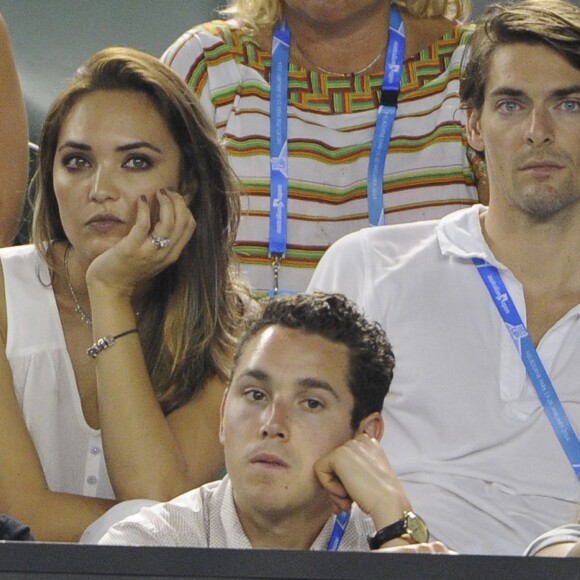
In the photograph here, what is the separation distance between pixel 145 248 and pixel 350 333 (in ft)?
1.94

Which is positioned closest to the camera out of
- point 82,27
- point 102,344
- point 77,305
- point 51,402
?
point 102,344

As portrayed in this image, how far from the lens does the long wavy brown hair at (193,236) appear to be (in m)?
2.65

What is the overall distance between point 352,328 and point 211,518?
356 mm

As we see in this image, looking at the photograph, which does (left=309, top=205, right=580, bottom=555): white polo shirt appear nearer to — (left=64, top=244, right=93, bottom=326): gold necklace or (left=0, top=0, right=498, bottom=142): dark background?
(left=64, top=244, right=93, bottom=326): gold necklace

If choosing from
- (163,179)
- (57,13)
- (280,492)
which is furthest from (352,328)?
(57,13)

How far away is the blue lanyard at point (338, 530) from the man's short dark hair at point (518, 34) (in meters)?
0.99

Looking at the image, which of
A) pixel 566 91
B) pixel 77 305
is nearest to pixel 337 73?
pixel 566 91

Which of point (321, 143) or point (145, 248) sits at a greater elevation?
point (321, 143)

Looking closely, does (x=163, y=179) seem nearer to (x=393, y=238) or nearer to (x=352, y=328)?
(x=393, y=238)

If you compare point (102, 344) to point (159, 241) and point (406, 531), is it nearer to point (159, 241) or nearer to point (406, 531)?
point (159, 241)

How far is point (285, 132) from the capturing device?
302cm

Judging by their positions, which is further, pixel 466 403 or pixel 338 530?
pixel 466 403

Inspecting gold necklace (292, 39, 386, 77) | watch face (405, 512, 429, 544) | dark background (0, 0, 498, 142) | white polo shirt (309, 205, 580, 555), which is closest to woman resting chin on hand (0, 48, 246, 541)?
white polo shirt (309, 205, 580, 555)

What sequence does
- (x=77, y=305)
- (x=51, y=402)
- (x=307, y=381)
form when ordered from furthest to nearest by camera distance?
1. (x=77, y=305)
2. (x=51, y=402)
3. (x=307, y=381)
